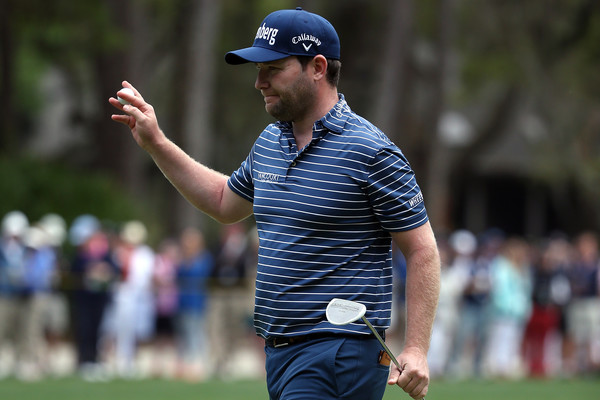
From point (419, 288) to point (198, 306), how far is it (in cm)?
1251

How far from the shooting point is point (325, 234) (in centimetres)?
481

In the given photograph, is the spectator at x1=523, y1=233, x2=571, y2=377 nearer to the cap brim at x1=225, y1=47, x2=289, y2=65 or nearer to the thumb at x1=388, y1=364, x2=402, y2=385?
the thumb at x1=388, y1=364, x2=402, y2=385

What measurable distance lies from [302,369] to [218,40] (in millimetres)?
26340

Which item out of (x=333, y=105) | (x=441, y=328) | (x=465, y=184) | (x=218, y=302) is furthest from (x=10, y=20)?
(x=465, y=184)

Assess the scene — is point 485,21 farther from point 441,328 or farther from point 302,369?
point 302,369

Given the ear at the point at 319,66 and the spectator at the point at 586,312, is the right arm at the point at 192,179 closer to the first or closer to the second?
the ear at the point at 319,66

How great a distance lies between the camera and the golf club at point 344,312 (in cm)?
454

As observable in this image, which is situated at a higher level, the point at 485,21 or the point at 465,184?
the point at 485,21

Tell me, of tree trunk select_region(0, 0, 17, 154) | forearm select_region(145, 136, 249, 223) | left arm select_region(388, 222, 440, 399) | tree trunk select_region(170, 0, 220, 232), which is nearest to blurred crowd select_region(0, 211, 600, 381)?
tree trunk select_region(0, 0, 17, 154)

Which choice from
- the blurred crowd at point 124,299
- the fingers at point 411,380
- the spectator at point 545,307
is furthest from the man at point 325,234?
the spectator at point 545,307

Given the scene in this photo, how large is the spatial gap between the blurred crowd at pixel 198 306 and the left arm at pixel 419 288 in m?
12.1

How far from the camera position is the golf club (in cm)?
454

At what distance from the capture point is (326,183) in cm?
478

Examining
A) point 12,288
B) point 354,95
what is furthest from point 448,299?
point 354,95
